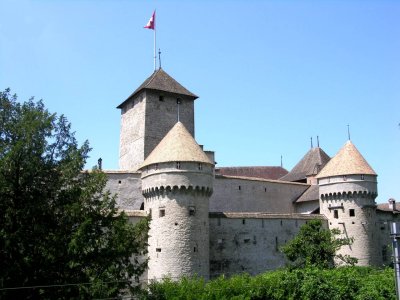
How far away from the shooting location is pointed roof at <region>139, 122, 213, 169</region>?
31719 mm

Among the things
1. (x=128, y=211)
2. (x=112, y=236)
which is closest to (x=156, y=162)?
(x=128, y=211)


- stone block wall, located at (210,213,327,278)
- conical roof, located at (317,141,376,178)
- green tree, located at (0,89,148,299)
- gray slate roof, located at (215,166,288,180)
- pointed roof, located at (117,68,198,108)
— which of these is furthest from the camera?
gray slate roof, located at (215,166,288,180)

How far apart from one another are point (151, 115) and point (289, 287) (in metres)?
18.7

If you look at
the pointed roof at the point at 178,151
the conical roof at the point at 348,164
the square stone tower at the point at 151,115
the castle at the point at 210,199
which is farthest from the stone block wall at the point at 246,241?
the square stone tower at the point at 151,115

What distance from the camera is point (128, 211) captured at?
33031mm

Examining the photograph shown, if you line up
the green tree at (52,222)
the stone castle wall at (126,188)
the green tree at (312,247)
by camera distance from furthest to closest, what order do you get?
the stone castle wall at (126,188), the green tree at (312,247), the green tree at (52,222)

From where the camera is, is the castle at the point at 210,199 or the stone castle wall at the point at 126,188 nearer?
the castle at the point at 210,199

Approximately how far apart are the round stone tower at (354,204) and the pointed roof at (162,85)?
12634mm

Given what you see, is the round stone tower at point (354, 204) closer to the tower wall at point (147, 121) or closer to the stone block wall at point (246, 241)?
the stone block wall at point (246, 241)

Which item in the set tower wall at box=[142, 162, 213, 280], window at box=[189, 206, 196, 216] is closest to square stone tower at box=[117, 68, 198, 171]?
tower wall at box=[142, 162, 213, 280]

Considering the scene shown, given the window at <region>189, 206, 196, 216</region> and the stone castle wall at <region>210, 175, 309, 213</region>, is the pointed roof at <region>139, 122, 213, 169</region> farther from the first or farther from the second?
the stone castle wall at <region>210, 175, 309, 213</region>

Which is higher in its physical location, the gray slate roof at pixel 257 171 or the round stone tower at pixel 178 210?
the gray slate roof at pixel 257 171

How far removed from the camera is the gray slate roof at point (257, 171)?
54.6 metres

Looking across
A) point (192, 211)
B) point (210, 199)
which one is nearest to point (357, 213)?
point (210, 199)
